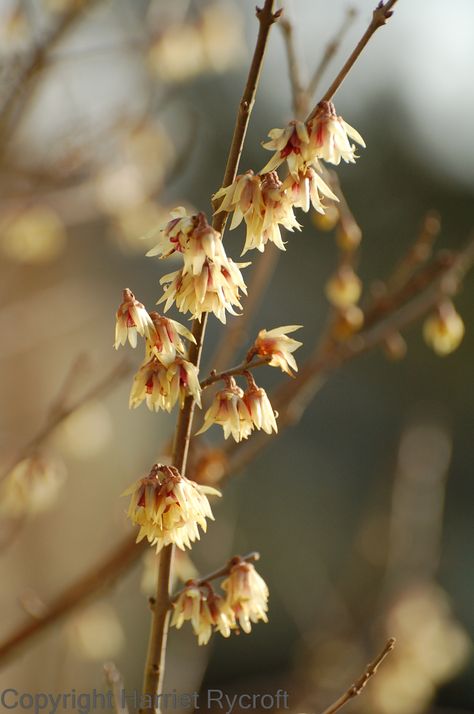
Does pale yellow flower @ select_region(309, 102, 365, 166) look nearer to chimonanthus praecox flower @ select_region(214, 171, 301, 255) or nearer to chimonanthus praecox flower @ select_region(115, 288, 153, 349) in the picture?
chimonanthus praecox flower @ select_region(214, 171, 301, 255)

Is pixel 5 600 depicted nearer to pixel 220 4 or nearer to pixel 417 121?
pixel 220 4

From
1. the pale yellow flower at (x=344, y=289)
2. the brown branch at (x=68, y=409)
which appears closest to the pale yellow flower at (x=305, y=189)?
the brown branch at (x=68, y=409)

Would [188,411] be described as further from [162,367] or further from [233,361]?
[233,361]

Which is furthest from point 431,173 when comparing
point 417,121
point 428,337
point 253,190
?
point 253,190

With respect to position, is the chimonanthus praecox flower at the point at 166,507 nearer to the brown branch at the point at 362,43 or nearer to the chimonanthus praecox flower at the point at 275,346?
the chimonanthus praecox flower at the point at 275,346

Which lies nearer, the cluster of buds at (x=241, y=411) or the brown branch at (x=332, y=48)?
the cluster of buds at (x=241, y=411)
